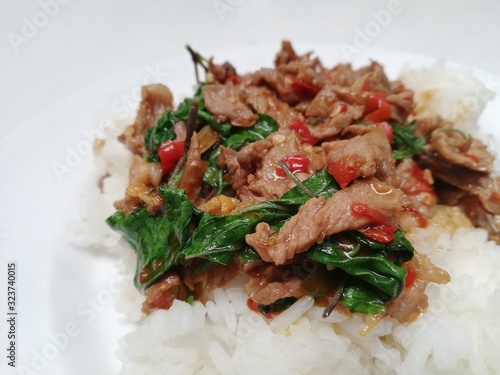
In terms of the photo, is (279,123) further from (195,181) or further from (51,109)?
(51,109)

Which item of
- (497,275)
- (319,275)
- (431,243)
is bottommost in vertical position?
(497,275)

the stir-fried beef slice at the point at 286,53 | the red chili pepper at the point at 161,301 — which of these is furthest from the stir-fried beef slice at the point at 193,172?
the stir-fried beef slice at the point at 286,53

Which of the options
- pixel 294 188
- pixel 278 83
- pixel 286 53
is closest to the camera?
pixel 294 188

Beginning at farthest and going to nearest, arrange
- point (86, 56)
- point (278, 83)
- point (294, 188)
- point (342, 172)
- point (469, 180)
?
point (86, 56), point (278, 83), point (469, 180), point (294, 188), point (342, 172)

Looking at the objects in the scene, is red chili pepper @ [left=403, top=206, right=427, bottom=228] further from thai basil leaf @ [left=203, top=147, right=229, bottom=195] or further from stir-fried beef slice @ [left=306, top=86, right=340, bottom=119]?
thai basil leaf @ [left=203, top=147, right=229, bottom=195]

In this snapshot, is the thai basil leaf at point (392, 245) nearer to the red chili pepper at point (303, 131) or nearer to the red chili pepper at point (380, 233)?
the red chili pepper at point (380, 233)

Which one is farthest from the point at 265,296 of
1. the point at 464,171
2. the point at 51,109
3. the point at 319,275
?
the point at 51,109

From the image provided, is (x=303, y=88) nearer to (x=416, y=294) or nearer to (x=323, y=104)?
(x=323, y=104)

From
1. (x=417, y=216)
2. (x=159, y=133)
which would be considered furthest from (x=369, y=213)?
(x=159, y=133)
